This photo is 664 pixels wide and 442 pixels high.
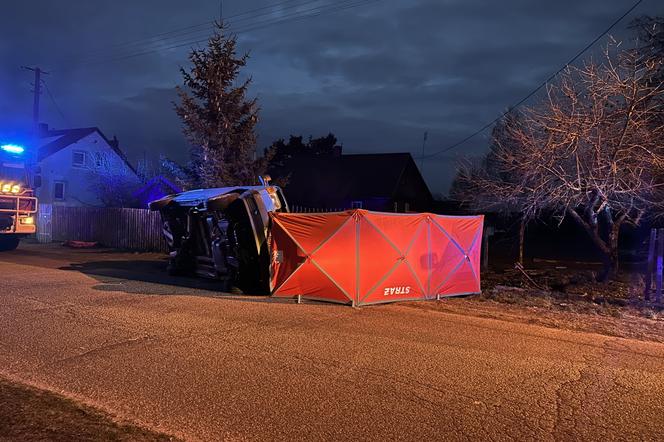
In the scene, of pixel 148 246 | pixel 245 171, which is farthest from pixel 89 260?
pixel 245 171

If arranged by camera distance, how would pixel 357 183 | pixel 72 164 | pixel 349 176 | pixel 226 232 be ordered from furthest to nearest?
1. pixel 72 164
2. pixel 349 176
3. pixel 357 183
4. pixel 226 232

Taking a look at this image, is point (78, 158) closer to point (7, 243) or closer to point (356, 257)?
point (7, 243)

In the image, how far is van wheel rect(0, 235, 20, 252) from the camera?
19250 millimetres

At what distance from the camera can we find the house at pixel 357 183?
33.3 m

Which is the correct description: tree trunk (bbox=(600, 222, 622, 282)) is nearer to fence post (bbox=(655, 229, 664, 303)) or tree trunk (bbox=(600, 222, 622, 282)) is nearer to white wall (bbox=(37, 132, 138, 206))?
fence post (bbox=(655, 229, 664, 303))

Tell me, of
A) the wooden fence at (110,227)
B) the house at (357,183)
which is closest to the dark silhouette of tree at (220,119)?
the wooden fence at (110,227)

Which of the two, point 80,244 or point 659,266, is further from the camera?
point 80,244

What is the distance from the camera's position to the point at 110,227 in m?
22.6

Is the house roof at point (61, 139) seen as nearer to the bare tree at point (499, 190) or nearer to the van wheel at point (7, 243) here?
the van wheel at point (7, 243)

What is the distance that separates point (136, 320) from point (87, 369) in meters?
2.38

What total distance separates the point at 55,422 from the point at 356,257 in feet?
20.2

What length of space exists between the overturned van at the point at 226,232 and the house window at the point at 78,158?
29580 mm

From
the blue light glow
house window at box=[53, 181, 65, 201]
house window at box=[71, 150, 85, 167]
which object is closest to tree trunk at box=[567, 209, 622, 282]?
the blue light glow

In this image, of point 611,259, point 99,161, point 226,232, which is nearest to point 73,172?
point 99,161
